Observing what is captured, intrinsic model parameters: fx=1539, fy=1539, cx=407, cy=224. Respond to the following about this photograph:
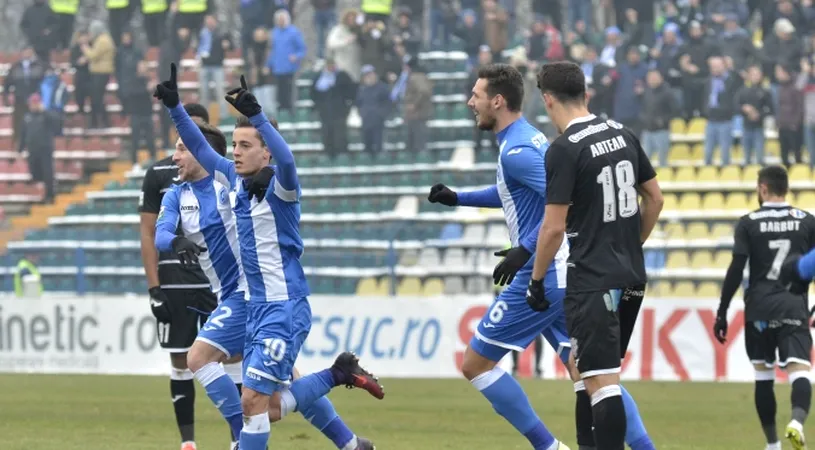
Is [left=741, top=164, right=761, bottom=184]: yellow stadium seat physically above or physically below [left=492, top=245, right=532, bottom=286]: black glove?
below

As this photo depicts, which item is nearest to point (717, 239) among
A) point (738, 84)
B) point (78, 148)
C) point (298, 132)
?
point (738, 84)

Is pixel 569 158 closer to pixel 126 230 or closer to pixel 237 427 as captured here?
pixel 237 427

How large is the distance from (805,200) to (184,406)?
1688cm

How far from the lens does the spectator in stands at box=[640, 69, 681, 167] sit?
88.6ft

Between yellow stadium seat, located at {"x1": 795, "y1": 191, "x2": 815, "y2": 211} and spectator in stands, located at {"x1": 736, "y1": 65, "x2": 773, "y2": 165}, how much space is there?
3.42ft

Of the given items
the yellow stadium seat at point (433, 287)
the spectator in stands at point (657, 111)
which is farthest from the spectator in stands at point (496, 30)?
the yellow stadium seat at point (433, 287)

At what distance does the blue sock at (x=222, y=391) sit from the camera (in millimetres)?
9766

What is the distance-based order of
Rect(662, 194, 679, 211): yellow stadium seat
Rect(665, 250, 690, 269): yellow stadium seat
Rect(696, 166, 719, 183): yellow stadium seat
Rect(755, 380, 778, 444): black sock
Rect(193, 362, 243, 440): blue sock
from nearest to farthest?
Rect(193, 362, 243, 440): blue sock
Rect(755, 380, 778, 444): black sock
Rect(665, 250, 690, 269): yellow stadium seat
Rect(662, 194, 679, 211): yellow stadium seat
Rect(696, 166, 719, 183): yellow stadium seat

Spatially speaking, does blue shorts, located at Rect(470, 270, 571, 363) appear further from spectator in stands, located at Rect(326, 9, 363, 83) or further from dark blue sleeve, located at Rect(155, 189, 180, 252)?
spectator in stands, located at Rect(326, 9, 363, 83)

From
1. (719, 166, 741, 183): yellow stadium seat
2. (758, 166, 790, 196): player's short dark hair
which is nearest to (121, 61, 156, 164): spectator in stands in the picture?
(719, 166, 741, 183): yellow stadium seat

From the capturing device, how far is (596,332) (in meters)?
8.16

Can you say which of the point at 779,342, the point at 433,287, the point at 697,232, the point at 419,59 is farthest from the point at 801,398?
the point at 419,59

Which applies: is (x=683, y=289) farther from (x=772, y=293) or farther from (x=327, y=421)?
(x=327, y=421)

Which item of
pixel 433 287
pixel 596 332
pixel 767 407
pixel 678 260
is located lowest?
pixel 433 287
